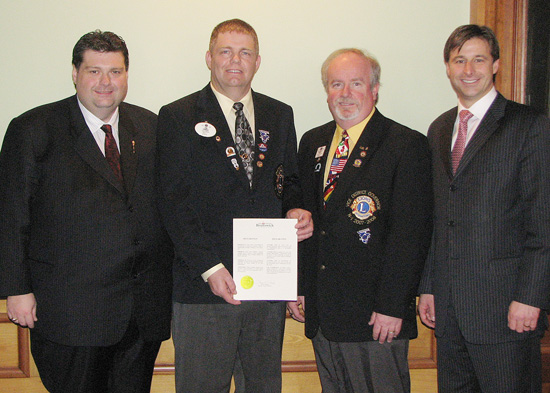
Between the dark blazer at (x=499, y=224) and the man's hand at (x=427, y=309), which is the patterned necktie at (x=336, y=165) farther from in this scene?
the man's hand at (x=427, y=309)

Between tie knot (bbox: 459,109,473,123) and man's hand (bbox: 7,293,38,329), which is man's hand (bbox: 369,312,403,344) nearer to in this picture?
tie knot (bbox: 459,109,473,123)

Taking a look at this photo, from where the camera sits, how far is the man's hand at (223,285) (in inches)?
81.1

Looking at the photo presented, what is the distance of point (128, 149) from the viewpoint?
2197 millimetres

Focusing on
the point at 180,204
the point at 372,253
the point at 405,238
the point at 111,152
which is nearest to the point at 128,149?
the point at 111,152

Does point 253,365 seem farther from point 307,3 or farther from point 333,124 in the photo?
point 307,3

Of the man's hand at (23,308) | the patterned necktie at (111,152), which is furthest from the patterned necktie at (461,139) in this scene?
the man's hand at (23,308)

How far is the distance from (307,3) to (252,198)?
139 centimetres

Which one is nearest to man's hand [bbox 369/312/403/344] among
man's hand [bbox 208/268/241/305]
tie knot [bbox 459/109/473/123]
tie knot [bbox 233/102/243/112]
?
man's hand [bbox 208/268/241/305]

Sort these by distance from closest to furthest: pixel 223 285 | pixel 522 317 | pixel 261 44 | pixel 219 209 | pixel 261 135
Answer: pixel 522 317
pixel 223 285
pixel 219 209
pixel 261 135
pixel 261 44

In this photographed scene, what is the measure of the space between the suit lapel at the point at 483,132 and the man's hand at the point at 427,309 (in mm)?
618

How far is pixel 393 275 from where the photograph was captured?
2.04 metres

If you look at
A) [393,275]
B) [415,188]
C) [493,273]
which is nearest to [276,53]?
[415,188]

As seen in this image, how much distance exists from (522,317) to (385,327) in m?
0.57

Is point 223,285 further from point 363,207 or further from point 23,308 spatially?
point 23,308
